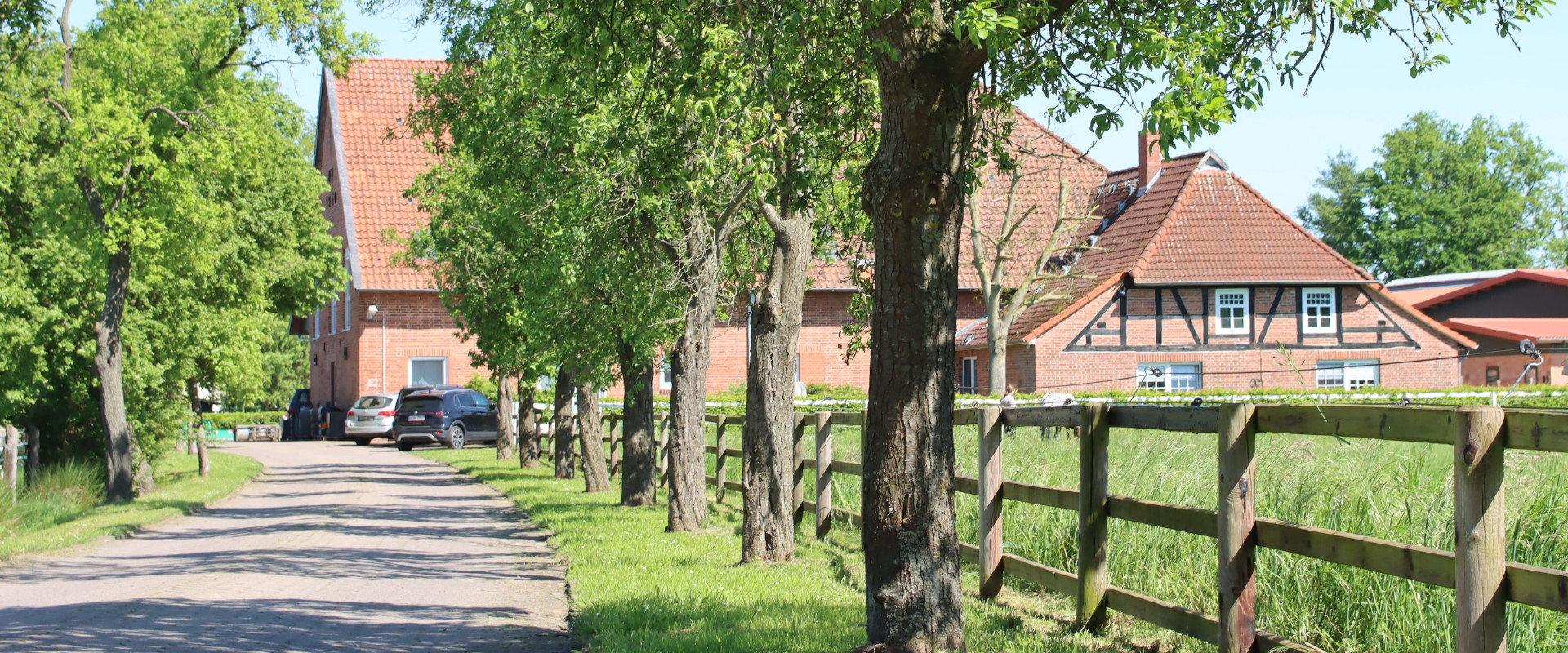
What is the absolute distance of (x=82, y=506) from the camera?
65.2 ft

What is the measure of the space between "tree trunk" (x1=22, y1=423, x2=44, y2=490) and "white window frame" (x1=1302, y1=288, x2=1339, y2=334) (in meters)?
32.3

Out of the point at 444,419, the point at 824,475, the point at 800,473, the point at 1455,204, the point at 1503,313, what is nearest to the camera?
the point at 824,475

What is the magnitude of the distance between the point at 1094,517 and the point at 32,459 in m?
19.8

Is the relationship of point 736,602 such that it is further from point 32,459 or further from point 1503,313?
point 1503,313

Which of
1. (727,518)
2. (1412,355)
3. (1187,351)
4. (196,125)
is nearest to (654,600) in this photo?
(727,518)

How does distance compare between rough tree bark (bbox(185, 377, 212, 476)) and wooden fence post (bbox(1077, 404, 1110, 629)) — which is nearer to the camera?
wooden fence post (bbox(1077, 404, 1110, 629))

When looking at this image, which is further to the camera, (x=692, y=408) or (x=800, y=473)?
(x=692, y=408)

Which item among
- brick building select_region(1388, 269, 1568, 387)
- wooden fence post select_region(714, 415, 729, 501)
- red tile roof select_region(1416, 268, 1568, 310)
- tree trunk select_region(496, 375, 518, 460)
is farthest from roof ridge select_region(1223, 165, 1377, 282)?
wooden fence post select_region(714, 415, 729, 501)

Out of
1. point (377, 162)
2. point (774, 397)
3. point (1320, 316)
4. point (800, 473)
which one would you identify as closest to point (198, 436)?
point (800, 473)

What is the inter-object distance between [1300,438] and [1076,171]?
1549 inches

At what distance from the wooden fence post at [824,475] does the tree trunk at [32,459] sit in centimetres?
1438

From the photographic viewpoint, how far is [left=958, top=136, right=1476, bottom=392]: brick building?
37375 millimetres

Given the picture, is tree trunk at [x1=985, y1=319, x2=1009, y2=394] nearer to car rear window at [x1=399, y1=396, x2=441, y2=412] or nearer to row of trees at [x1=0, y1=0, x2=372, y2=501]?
car rear window at [x1=399, y1=396, x2=441, y2=412]

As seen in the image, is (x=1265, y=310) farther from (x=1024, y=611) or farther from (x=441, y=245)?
(x=1024, y=611)
